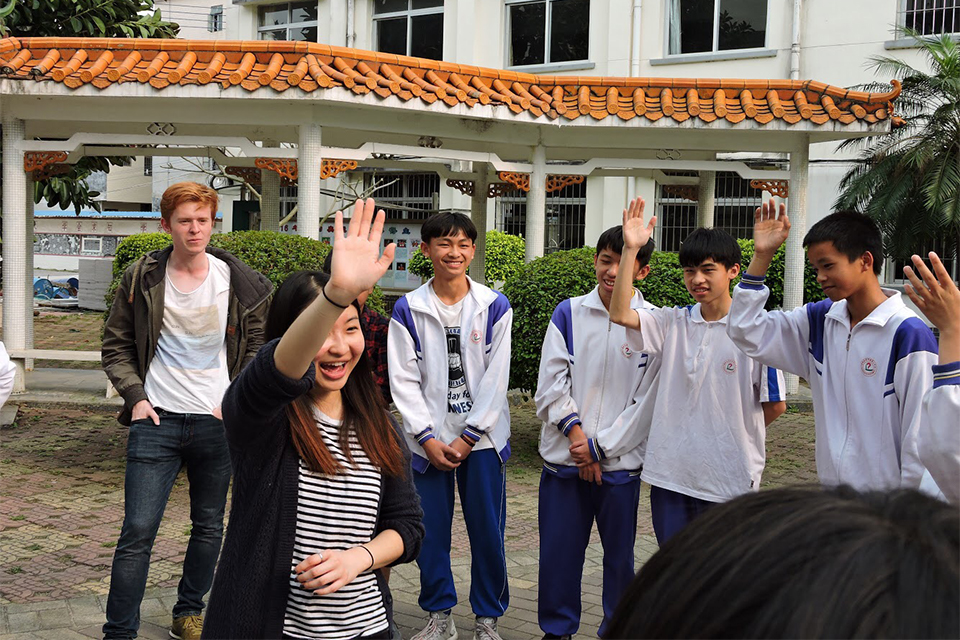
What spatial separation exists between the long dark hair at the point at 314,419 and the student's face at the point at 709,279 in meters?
Answer: 1.97

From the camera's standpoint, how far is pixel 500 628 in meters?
4.96

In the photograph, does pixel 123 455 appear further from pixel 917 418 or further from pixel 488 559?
pixel 917 418

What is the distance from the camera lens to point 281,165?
982 centimetres

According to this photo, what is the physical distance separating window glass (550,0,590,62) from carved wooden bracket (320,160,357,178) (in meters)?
10.2

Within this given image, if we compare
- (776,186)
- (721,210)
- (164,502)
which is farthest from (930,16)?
(164,502)

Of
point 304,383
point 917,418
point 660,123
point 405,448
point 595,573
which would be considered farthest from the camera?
point 660,123

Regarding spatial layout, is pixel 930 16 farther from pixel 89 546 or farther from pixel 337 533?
pixel 337 533

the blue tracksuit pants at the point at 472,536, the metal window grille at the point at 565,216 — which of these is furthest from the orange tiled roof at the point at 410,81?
the metal window grille at the point at 565,216

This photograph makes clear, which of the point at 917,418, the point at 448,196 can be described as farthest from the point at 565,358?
the point at 448,196

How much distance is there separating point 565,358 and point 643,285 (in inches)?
166

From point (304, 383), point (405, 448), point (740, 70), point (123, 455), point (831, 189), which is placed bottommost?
point (123, 455)

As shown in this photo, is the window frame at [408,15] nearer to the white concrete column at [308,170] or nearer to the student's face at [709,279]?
the white concrete column at [308,170]

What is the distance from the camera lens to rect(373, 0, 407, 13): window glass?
21.0 metres

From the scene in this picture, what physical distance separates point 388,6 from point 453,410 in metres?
17.8
